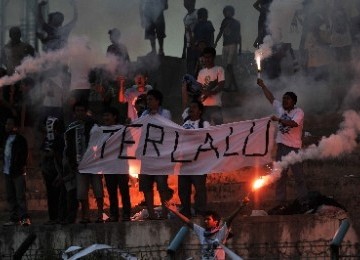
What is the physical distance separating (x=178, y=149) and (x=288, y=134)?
4.89 ft

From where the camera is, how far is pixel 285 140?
1588 centimetres

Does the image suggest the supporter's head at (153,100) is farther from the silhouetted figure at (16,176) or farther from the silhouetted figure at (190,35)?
the silhouetted figure at (190,35)

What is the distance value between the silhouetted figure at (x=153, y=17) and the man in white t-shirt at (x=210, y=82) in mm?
5788

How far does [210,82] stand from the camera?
17.5m

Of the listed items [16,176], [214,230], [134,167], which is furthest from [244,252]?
[16,176]

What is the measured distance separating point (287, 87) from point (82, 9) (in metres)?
4.79

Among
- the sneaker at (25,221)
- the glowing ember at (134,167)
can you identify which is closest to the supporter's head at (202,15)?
the glowing ember at (134,167)

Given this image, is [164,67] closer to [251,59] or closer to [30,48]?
[251,59]

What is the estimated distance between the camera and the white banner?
15.8 m

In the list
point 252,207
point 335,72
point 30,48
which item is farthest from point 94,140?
point 335,72

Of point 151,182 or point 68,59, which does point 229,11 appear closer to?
point 68,59

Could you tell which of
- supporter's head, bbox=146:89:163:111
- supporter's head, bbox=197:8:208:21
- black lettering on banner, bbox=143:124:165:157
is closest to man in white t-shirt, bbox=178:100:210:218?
black lettering on banner, bbox=143:124:165:157

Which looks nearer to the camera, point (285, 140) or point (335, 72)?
point (285, 140)

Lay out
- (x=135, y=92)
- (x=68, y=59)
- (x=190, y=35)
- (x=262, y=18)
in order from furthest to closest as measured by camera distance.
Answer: (x=190, y=35)
(x=262, y=18)
(x=68, y=59)
(x=135, y=92)
